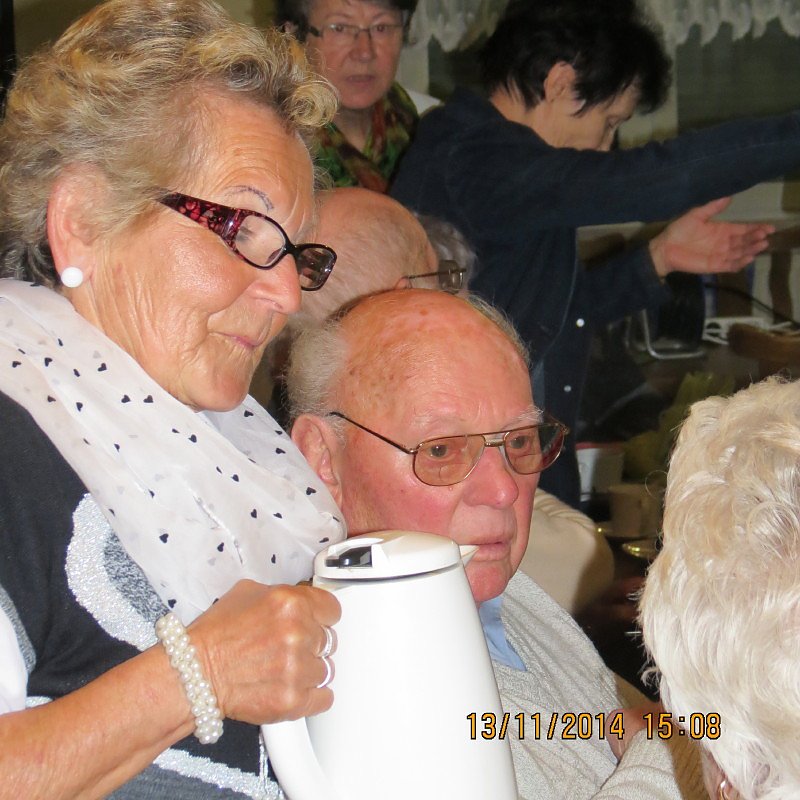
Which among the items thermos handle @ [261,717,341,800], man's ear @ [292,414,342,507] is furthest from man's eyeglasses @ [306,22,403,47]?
thermos handle @ [261,717,341,800]

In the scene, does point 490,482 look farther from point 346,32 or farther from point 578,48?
point 346,32

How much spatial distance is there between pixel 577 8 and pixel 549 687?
1.25 meters

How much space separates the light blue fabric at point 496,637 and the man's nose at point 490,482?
15cm

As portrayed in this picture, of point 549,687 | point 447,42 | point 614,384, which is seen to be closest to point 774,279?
point 614,384

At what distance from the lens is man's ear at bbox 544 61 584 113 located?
6.41 ft

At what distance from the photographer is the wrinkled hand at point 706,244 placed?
212 cm

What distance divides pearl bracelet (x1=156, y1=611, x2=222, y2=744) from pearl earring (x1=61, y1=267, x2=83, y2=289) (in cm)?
34

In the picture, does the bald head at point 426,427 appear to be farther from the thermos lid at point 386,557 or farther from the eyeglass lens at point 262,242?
the thermos lid at point 386,557

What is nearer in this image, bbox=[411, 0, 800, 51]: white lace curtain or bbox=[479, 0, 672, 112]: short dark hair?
bbox=[479, 0, 672, 112]: short dark hair

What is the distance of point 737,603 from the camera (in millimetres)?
728

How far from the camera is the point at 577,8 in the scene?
1.94 metres

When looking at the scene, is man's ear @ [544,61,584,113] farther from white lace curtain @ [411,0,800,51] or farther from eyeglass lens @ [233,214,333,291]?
white lace curtain @ [411,0,800,51]

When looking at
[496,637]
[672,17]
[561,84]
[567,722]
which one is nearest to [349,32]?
[561,84]

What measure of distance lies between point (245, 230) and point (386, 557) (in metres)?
0.35
